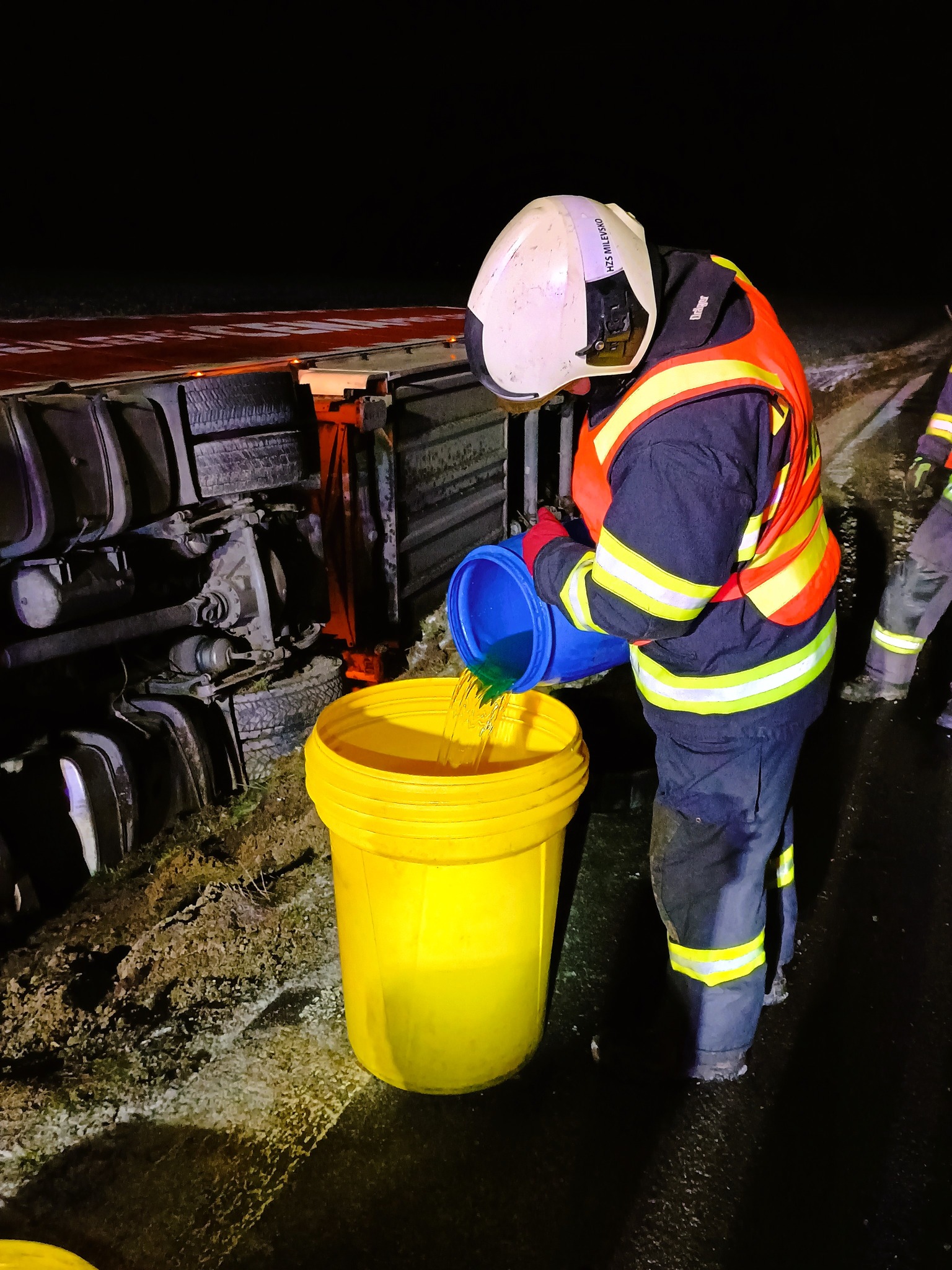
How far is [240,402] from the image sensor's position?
118 inches

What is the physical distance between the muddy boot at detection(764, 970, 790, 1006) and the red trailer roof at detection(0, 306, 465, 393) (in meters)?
2.86

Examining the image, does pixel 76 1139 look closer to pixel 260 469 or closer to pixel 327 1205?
pixel 327 1205

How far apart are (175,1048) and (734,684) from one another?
177 centimetres

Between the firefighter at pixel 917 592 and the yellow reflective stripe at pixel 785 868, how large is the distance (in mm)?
2290

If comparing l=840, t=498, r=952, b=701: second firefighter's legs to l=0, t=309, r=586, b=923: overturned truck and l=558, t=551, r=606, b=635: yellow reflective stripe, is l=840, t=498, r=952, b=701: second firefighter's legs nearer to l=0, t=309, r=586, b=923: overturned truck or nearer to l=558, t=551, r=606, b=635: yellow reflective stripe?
l=0, t=309, r=586, b=923: overturned truck

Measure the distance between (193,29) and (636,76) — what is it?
992 cm

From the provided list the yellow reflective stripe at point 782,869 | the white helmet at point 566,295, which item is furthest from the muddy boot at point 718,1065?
the white helmet at point 566,295

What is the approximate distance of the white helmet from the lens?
1565mm

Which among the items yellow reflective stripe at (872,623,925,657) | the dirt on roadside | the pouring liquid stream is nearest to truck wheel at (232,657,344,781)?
the dirt on roadside

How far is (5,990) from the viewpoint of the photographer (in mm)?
2504

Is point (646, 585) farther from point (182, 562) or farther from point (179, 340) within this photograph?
point (179, 340)

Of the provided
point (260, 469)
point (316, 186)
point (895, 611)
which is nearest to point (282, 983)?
point (260, 469)

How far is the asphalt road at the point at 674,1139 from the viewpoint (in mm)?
1823

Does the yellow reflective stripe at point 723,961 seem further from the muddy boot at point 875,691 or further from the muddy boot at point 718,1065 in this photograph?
the muddy boot at point 875,691
